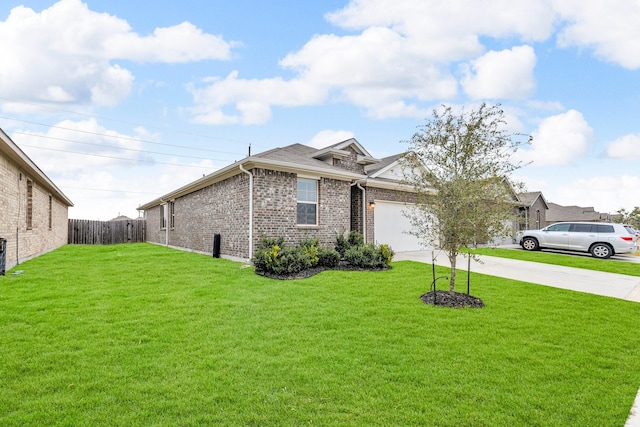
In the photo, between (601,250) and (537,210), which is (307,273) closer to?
(601,250)


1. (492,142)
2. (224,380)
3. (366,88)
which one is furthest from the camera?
(366,88)

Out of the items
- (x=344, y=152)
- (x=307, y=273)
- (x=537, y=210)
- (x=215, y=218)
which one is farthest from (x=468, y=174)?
(x=537, y=210)

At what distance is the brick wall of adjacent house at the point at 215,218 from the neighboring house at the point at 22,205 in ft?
17.6

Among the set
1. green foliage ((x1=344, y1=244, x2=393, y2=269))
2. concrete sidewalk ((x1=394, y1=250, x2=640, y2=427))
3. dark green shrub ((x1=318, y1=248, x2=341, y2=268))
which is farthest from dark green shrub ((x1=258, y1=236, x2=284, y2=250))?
concrete sidewalk ((x1=394, y1=250, x2=640, y2=427))

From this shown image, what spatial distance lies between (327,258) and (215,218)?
5293 millimetres

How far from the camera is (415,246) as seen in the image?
1543 centimetres

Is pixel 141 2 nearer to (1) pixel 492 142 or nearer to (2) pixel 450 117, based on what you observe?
(2) pixel 450 117

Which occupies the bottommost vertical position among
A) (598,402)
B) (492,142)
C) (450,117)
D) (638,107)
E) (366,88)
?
(598,402)

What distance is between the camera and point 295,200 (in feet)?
35.7

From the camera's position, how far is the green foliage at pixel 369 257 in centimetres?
983

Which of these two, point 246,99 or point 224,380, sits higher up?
point 246,99

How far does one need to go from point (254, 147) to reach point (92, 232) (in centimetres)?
1313

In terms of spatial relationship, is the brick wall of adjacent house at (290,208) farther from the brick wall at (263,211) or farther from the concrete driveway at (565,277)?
the concrete driveway at (565,277)

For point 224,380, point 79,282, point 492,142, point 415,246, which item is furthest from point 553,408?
point 415,246
